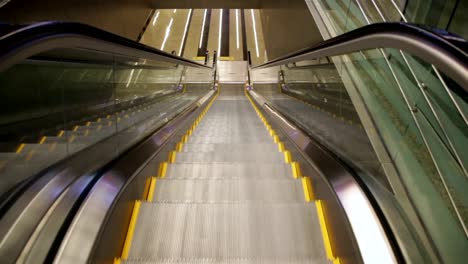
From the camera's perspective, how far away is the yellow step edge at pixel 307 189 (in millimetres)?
2397

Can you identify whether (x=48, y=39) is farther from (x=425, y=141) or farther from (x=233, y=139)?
(x=233, y=139)

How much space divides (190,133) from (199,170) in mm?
2203

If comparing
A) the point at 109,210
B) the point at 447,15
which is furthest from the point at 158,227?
the point at 447,15

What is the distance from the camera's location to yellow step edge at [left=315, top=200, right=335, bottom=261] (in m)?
1.79

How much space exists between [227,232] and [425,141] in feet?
3.57

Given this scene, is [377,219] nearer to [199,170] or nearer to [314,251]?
[314,251]

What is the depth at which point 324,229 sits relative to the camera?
1911mm

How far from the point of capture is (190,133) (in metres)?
5.12

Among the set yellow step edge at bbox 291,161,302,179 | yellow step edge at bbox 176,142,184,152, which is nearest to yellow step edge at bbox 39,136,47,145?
yellow step edge at bbox 291,161,302,179

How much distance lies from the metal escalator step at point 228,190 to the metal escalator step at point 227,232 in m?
0.33

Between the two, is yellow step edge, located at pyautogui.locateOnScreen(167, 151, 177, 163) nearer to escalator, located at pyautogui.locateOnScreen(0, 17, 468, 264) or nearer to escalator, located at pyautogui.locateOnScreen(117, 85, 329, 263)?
escalator, located at pyautogui.locateOnScreen(0, 17, 468, 264)

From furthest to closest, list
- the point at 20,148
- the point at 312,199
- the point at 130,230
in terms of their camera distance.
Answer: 1. the point at 312,199
2. the point at 130,230
3. the point at 20,148

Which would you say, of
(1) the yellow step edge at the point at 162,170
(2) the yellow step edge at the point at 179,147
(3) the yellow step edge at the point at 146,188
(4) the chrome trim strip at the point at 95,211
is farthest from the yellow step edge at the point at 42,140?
(2) the yellow step edge at the point at 179,147

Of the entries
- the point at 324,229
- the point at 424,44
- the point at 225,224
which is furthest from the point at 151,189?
the point at 424,44
